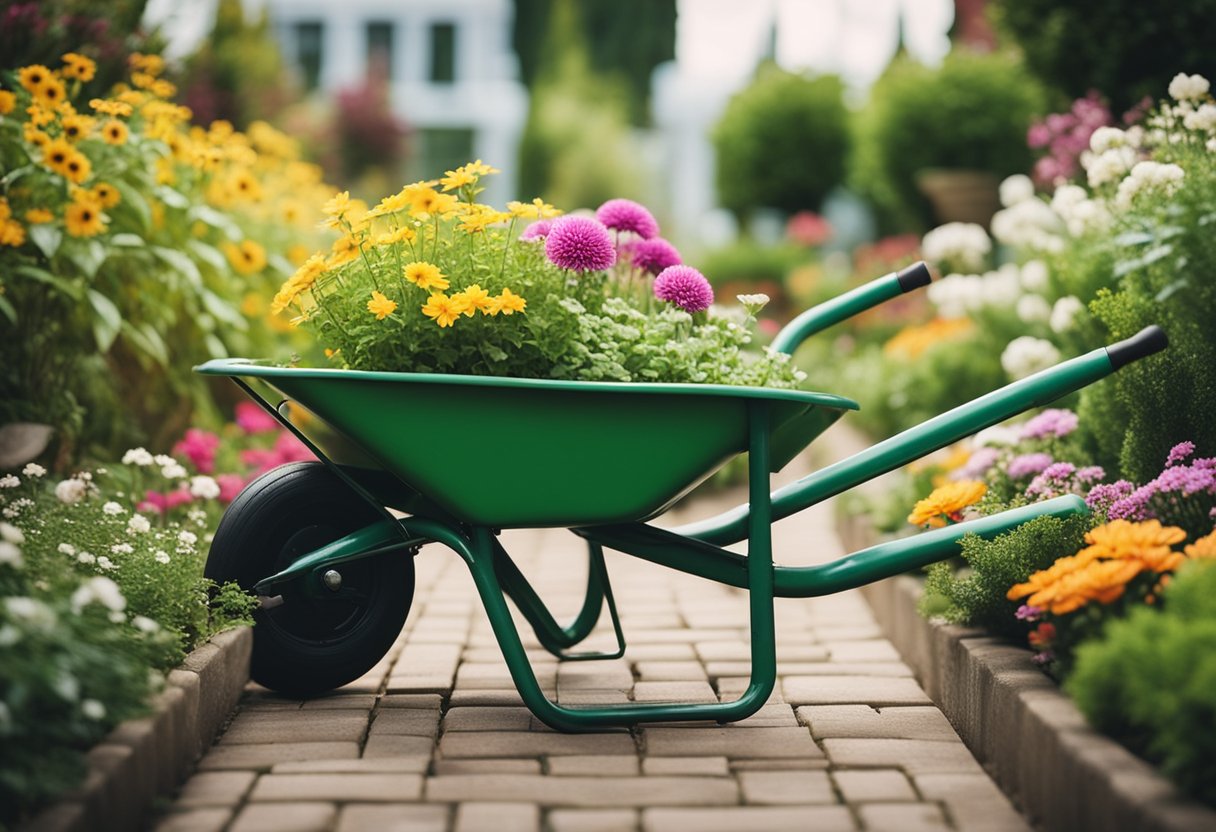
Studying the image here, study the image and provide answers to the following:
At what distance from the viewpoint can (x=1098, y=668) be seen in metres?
1.75

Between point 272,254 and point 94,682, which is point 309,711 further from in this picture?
point 272,254

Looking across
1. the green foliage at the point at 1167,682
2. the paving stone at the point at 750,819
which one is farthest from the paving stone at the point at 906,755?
the green foliage at the point at 1167,682

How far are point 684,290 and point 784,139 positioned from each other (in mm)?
10410

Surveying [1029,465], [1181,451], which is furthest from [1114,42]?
[1181,451]

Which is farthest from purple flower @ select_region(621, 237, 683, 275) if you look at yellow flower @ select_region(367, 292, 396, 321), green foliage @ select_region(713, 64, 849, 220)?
green foliage @ select_region(713, 64, 849, 220)

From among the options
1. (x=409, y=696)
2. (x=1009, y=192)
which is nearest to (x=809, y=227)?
(x=1009, y=192)

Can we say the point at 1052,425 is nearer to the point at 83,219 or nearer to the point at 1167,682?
the point at 1167,682

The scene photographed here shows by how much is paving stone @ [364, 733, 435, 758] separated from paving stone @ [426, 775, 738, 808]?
147 mm

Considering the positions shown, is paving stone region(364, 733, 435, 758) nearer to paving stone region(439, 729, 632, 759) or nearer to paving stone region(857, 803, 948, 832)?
paving stone region(439, 729, 632, 759)

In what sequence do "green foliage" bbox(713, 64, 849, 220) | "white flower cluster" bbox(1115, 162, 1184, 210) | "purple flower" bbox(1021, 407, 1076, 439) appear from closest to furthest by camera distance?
"white flower cluster" bbox(1115, 162, 1184, 210) → "purple flower" bbox(1021, 407, 1076, 439) → "green foliage" bbox(713, 64, 849, 220)

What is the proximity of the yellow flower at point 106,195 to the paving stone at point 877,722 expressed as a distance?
2238 mm

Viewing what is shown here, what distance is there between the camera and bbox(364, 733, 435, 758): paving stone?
7.13ft

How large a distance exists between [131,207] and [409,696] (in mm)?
1974

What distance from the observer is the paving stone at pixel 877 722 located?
91.5 inches
